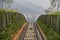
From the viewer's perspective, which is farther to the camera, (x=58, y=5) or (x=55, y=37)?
(x=58, y=5)

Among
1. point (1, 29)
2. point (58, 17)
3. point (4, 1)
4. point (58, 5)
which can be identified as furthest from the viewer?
point (4, 1)

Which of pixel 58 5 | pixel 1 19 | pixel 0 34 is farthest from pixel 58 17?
pixel 58 5

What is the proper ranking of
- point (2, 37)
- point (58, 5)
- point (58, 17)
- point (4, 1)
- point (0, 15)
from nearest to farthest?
point (2, 37) < point (0, 15) < point (58, 17) < point (58, 5) < point (4, 1)

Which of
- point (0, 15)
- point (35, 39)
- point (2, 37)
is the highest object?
point (0, 15)

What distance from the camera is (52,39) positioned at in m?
11.5

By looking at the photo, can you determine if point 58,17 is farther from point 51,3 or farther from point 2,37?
point 51,3

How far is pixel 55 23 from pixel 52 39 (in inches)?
122

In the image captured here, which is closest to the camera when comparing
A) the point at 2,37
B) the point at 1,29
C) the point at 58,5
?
the point at 2,37

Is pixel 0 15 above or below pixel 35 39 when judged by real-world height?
above

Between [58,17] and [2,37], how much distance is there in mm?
5042

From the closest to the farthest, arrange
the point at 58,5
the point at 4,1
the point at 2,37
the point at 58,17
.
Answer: the point at 2,37, the point at 58,17, the point at 58,5, the point at 4,1

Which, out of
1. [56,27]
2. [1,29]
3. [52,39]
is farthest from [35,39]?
[1,29]

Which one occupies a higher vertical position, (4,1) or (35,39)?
(4,1)

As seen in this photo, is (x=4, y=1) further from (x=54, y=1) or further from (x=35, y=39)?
(x=35, y=39)
